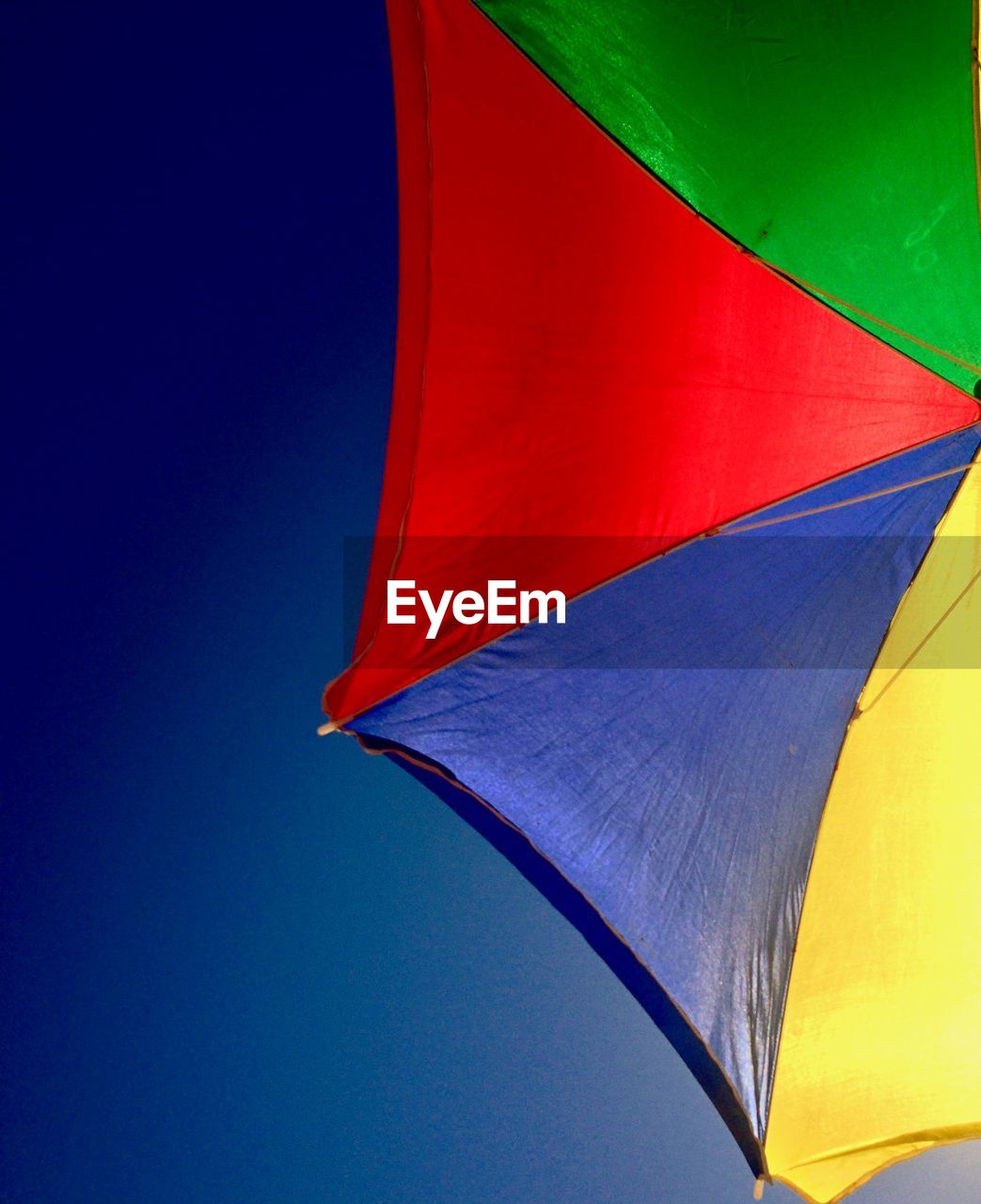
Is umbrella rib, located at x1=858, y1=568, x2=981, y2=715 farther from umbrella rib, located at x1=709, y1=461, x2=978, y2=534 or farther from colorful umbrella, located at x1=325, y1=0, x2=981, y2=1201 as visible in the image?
umbrella rib, located at x1=709, y1=461, x2=978, y2=534

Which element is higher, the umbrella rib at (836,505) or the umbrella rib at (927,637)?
the umbrella rib at (836,505)

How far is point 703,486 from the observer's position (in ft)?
4.58

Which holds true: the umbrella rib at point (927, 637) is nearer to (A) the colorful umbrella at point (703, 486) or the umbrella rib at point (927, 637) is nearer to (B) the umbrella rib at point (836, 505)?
(A) the colorful umbrella at point (703, 486)

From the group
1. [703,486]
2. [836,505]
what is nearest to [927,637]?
[836,505]

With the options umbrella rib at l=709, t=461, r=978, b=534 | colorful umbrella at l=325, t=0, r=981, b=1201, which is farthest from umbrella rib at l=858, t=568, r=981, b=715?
umbrella rib at l=709, t=461, r=978, b=534

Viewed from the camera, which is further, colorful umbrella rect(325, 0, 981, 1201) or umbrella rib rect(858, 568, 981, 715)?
umbrella rib rect(858, 568, 981, 715)

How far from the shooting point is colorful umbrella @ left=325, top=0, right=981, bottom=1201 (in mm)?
1301

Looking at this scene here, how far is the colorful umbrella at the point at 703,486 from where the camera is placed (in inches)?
51.2

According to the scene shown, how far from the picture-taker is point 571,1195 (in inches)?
75.4

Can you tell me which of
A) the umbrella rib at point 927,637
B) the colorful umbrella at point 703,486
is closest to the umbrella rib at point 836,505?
the colorful umbrella at point 703,486

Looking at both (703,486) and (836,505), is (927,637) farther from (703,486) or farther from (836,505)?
(703,486)

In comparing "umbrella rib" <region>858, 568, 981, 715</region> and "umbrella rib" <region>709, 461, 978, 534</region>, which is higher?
"umbrella rib" <region>709, 461, 978, 534</region>

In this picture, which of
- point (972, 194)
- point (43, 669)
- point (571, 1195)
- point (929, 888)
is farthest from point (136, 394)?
point (571, 1195)

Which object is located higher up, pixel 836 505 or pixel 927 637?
pixel 836 505
